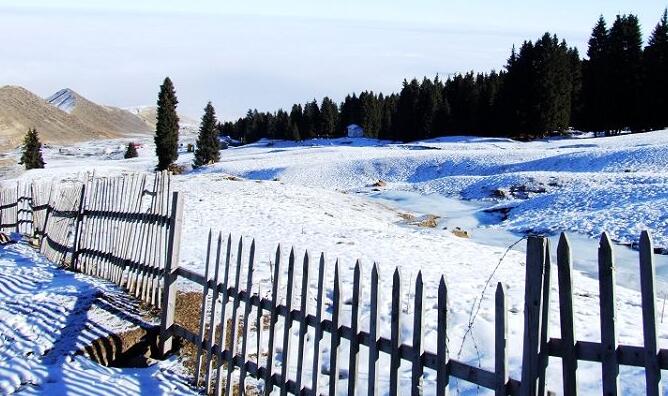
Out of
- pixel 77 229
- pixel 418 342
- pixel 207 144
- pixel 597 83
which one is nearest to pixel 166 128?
pixel 207 144

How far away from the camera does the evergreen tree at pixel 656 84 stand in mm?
49500

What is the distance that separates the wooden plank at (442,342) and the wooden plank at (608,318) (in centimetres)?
90

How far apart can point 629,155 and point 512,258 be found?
20.7m

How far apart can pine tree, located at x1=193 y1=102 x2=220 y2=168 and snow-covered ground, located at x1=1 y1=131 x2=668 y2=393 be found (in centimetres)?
1898

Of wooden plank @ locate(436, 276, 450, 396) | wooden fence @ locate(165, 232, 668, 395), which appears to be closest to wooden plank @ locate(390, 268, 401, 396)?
wooden fence @ locate(165, 232, 668, 395)

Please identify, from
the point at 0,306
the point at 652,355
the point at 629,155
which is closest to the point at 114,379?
the point at 0,306

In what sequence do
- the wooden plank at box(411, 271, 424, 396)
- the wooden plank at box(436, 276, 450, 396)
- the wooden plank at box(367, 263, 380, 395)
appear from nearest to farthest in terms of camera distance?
the wooden plank at box(436, 276, 450, 396)
the wooden plank at box(411, 271, 424, 396)
the wooden plank at box(367, 263, 380, 395)

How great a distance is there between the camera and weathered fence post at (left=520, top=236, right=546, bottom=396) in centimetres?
301

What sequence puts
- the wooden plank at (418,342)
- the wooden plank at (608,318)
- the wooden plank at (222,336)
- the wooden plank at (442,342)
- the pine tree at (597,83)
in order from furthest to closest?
the pine tree at (597,83) < the wooden plank at (222,336) < the wooden plank at (418,342) < the wooden plank at (442,342) < the wooden plank at (608,318)

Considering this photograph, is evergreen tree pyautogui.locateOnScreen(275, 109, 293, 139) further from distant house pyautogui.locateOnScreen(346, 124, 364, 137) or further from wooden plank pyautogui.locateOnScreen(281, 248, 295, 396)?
wooden plank pyautogui.locateOnScreen(281, 248, 295, 396)

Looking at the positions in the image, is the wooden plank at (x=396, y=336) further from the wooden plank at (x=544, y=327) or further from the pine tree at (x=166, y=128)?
the pine tree at (x=166, y=128)

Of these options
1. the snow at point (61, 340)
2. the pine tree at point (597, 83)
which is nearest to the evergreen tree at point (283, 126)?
the pine tree at point (597, 83)

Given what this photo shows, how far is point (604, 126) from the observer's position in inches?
2218

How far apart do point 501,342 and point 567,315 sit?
40 cm
